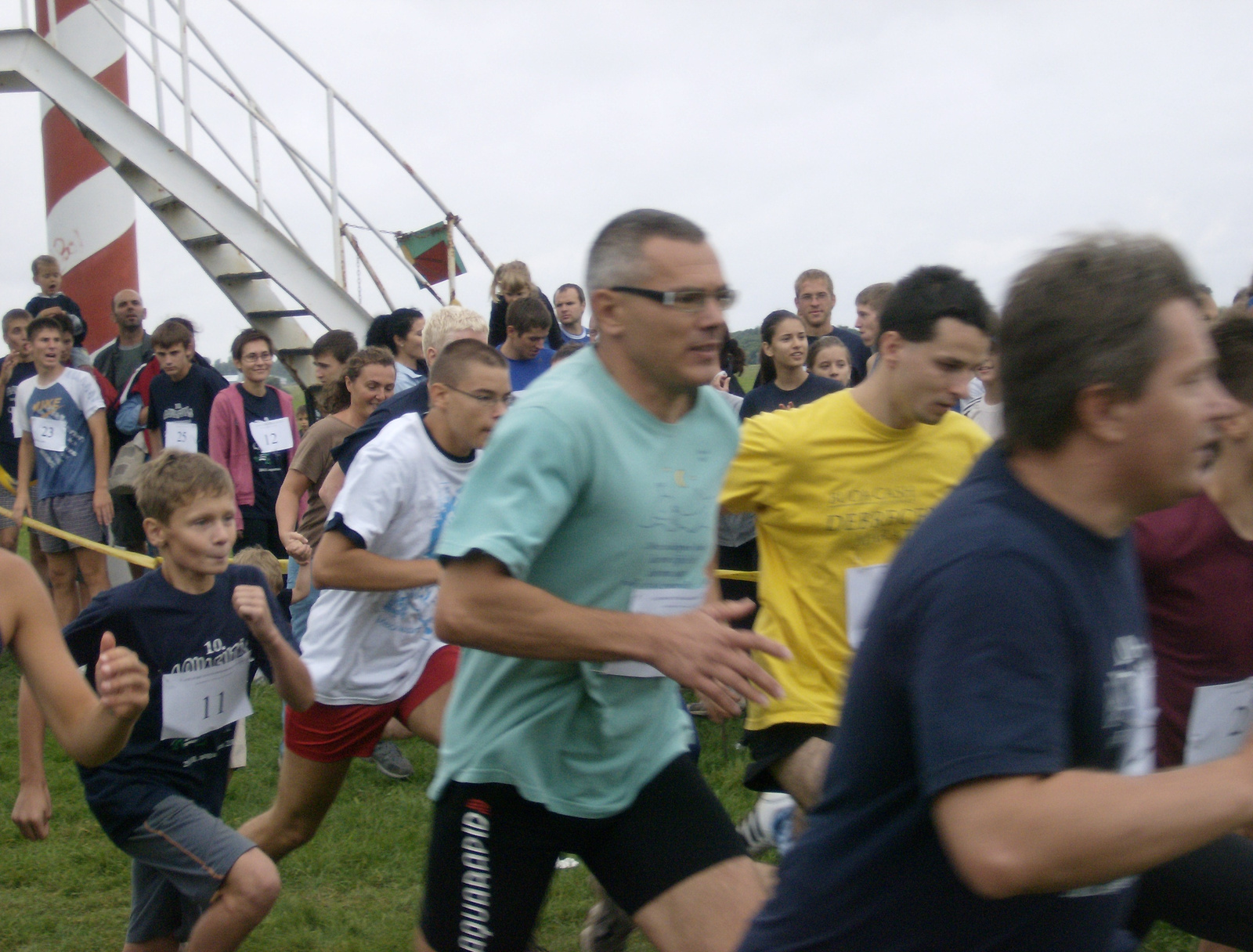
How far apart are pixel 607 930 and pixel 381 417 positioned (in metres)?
2.09

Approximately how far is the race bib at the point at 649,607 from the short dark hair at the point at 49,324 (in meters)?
7.10

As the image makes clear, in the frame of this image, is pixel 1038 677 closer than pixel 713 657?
Yes

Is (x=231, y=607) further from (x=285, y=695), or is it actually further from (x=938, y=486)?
(x=938, y=486)

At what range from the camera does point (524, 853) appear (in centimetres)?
255

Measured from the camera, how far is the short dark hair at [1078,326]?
1454 mm

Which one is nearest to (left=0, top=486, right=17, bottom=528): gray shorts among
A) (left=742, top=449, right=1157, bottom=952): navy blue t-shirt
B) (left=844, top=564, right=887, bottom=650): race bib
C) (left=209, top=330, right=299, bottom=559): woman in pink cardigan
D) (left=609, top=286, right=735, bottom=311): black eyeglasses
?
(left=209, top=330, right=299, bottom=559): woman in pink cardigan

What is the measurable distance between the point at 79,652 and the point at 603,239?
195 centimetres

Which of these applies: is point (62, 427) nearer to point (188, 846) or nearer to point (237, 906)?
point (188, 846)

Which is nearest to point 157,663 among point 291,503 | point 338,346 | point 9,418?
point 291,503

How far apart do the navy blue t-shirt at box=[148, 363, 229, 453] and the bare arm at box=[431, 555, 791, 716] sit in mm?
6347

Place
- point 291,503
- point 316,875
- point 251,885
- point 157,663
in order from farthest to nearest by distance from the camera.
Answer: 1. point 291,503
2. point 316,875
3. point 157,663
4. point 251,885

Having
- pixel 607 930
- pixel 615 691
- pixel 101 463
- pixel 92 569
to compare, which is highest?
pixel 101 463

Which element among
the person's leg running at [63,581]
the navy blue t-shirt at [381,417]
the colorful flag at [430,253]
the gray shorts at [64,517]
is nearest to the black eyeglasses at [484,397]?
the navy blue t-shirt at [381,417]

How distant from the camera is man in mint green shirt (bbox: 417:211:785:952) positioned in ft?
7.95
